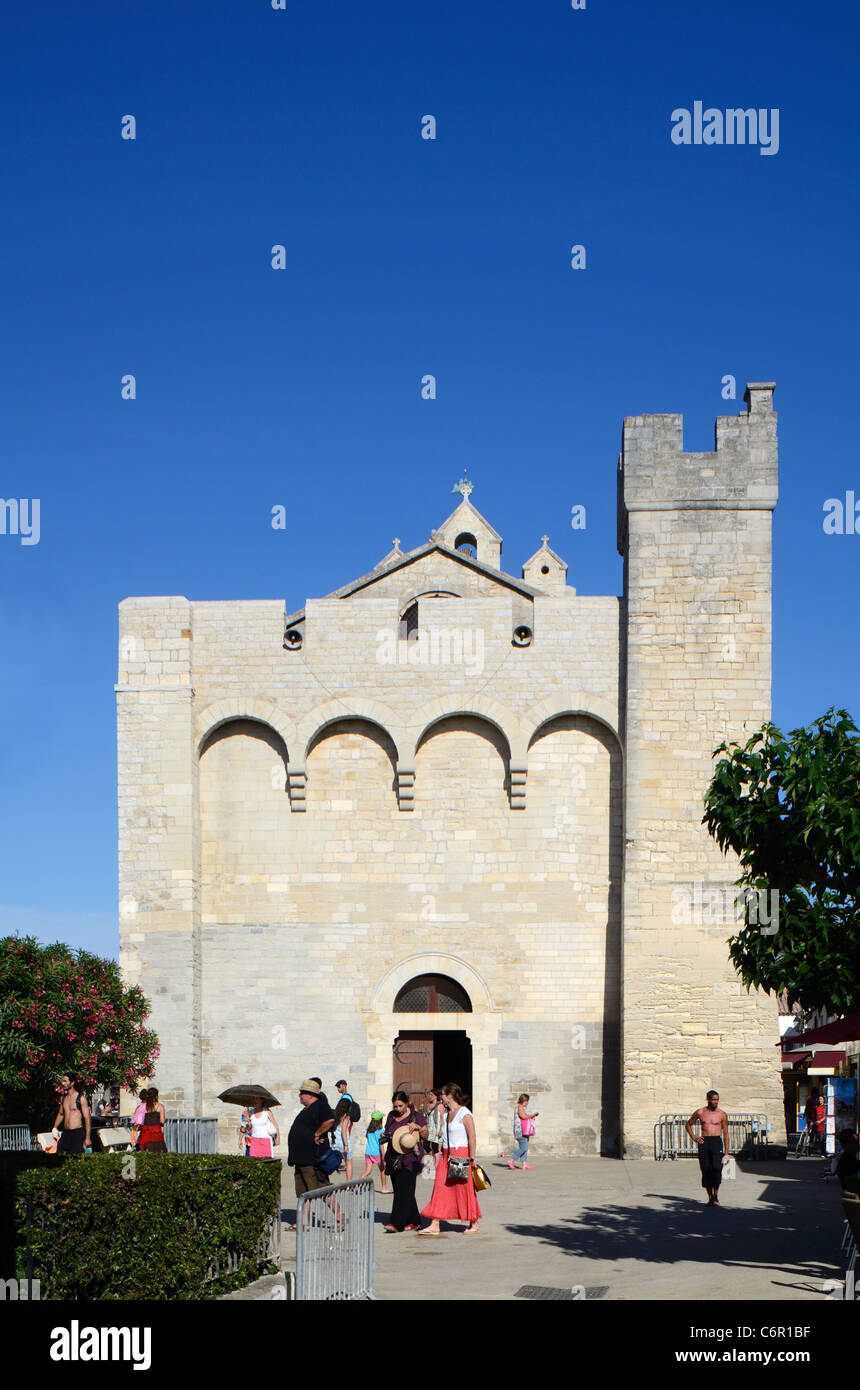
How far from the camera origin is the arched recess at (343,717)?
23734 millimetres

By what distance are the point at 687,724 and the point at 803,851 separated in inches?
489

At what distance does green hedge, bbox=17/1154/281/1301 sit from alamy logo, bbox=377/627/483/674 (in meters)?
14.4

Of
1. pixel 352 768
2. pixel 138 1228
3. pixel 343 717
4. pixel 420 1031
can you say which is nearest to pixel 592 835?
pixel 352 768

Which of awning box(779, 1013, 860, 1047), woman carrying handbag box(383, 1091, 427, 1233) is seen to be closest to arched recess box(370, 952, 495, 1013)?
awning box(779, 1013, 860, 1047)

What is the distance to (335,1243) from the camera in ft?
28.7

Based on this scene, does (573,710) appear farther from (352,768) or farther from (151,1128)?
(151,1128)

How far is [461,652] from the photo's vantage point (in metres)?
23.9

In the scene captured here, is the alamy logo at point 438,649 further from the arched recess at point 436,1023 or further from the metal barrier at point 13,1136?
the metal barrier at point 13,1136

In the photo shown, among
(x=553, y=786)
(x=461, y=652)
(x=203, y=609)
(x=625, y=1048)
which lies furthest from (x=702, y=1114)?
(x=203, y=609)

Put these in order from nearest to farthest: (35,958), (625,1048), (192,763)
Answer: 1. (35,958)
2. (625,1048)
3. (192,763)
